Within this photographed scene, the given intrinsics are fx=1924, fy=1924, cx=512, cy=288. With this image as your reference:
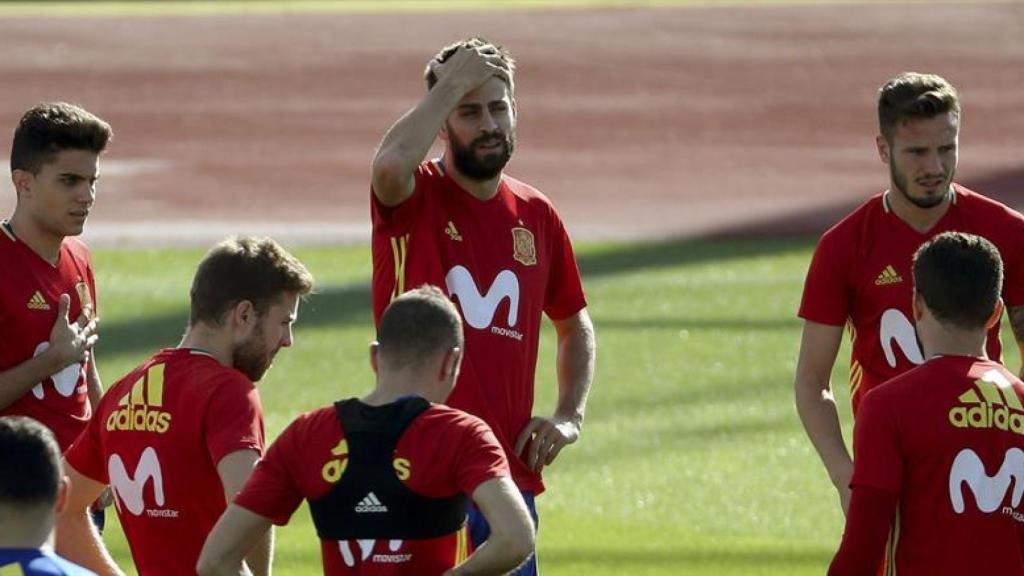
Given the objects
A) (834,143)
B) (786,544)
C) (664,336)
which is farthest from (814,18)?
(786,544)

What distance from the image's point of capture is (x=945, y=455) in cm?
473

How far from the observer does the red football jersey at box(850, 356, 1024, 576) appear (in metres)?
4.73

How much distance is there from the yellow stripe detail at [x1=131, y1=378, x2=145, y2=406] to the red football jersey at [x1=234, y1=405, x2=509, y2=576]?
0.59 meters

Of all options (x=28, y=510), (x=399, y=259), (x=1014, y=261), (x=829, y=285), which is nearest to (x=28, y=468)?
(x=28, y=510)

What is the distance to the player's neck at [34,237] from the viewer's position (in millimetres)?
6184

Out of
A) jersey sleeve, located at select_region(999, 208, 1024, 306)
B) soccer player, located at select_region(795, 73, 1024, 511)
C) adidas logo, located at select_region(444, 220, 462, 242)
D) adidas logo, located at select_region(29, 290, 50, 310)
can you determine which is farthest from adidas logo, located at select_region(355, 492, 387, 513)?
jersey sleeve, located at select_region(999, 208, 1024, 306)

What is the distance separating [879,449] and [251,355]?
5.57 ft

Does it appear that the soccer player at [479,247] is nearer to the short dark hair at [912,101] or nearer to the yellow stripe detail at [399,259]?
the yellow stripe detail at [399,259]

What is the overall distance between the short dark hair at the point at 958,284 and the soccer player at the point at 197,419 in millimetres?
1666

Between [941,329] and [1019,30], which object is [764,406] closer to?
[941,329]

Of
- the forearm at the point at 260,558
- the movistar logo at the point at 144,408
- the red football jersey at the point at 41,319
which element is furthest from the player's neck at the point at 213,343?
the red football jersey at the point at 41,319

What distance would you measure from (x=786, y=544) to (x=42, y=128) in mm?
4335

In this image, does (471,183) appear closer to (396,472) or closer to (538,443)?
(538,443)

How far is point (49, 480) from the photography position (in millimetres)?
3975
